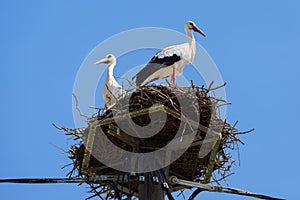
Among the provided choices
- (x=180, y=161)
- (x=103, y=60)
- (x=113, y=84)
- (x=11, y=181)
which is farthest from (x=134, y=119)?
(x=103, y=60)

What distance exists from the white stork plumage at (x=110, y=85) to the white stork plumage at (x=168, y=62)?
0.39 metres

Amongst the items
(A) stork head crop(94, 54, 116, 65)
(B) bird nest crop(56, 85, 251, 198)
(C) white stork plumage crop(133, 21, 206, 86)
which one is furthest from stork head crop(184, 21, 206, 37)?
(B) bird nest crop(56, 85, 251, 198)

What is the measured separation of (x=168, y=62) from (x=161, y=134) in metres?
3.28

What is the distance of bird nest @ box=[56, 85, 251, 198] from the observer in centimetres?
592

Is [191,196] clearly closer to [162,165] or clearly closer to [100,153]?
[162,165]

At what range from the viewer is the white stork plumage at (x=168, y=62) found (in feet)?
28.8

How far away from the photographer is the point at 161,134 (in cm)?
604

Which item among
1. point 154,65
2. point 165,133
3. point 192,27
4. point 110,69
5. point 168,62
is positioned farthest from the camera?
point 192,27

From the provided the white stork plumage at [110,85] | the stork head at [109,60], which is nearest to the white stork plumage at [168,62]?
the white stork plumage at [110,85]

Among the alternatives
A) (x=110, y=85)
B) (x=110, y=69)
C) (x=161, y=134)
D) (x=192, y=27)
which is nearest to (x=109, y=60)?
(x=110, y=69)

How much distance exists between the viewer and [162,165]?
5.87m

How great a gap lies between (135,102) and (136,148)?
46 cm

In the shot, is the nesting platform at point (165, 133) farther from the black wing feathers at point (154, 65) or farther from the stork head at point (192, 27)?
the stork head at point (192, 27)

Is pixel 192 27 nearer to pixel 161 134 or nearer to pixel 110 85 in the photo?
pixel 110 85
